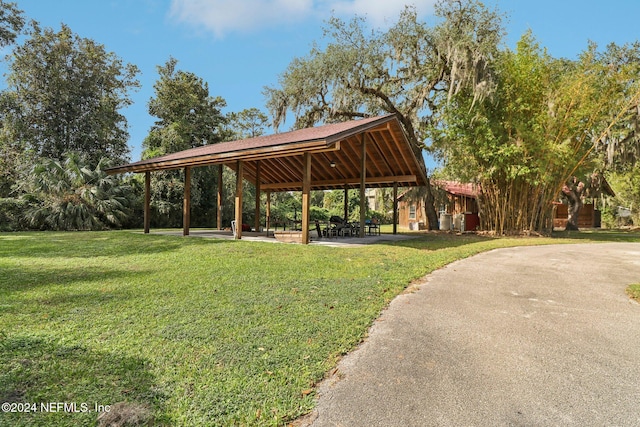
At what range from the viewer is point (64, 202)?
15.8 meters

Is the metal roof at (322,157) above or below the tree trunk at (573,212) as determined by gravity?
above

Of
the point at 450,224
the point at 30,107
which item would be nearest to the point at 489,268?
the point at 450,224

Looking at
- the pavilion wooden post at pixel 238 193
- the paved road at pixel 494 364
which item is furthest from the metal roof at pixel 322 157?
the paved road at pixel 494 364

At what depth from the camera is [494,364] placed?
102 inches

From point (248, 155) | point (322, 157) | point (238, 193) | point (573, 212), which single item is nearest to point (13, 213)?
point (238, 193)

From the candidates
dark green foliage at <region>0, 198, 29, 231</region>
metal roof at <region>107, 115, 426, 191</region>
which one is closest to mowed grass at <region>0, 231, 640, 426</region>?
metal roof at <region>107, 115, 426, 191</region>

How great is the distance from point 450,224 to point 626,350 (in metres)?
19.9

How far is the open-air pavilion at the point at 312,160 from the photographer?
30.3ft

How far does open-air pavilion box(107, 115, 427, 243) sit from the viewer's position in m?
9.23

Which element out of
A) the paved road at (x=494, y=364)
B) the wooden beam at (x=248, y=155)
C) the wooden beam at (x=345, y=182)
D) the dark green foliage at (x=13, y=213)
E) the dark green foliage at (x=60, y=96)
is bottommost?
the paved road at (x=494, y=364)

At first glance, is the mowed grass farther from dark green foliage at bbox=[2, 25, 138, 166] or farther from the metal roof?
dark green foliage at bbox=[2, 25, 138, 166]

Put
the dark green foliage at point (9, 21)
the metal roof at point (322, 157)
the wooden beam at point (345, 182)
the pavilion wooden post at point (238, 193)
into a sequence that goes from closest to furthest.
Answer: the metal roof at point (322, 157)
the pavilion wooden post at point (238, 193)
the wooden beam at point (345, 182)
the dark green foliage at point (9, 21)

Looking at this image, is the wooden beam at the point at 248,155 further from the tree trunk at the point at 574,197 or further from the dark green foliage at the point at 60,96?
the tree trunk at the point at 574,197

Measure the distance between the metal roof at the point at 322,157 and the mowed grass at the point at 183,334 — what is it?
3929 mm
